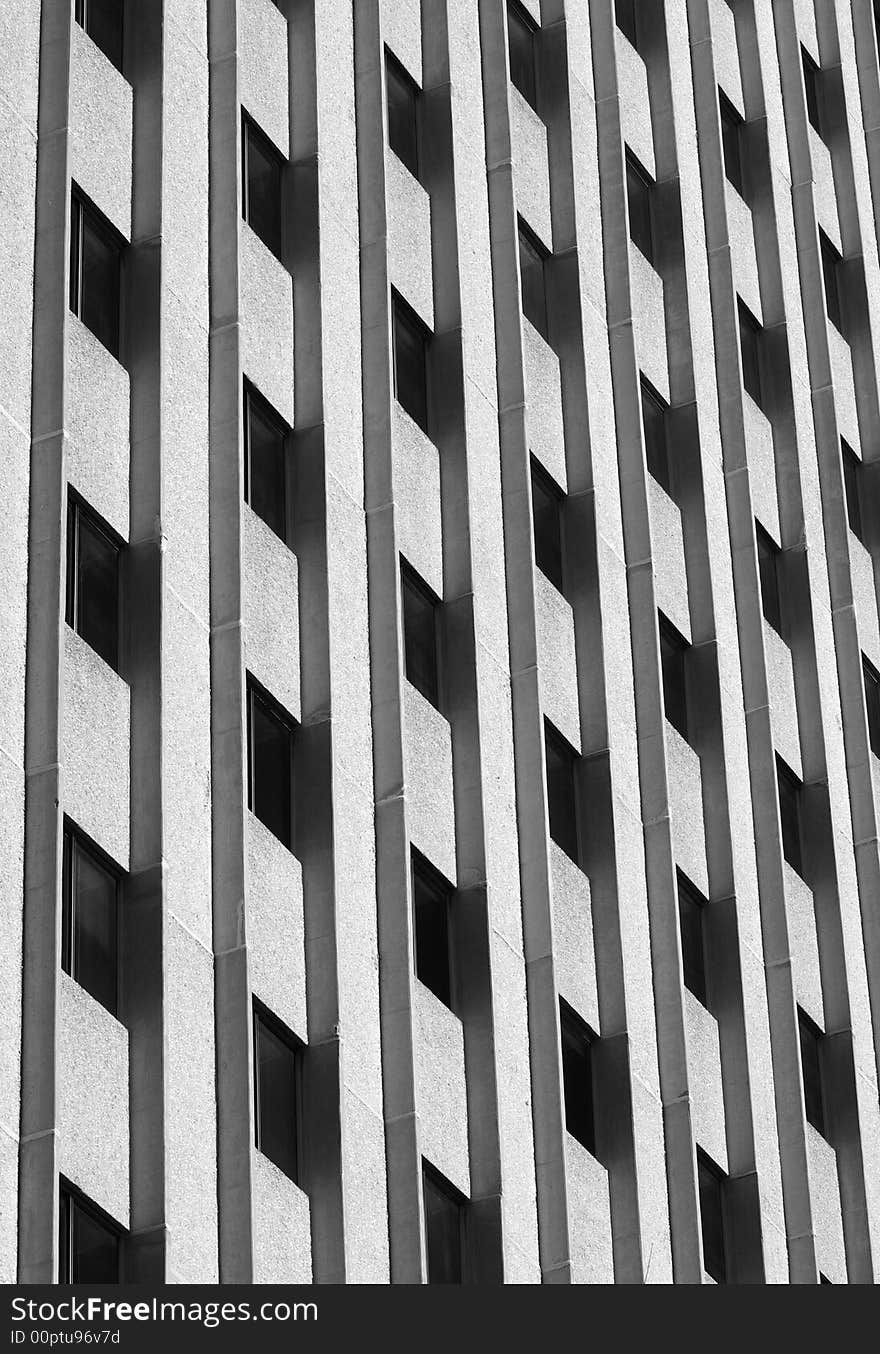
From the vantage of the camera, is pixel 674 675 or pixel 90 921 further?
pixel 674 675

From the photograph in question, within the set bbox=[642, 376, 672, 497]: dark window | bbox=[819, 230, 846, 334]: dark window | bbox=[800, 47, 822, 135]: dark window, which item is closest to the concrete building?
bbox=[642, 376, 672, 497]: dark window

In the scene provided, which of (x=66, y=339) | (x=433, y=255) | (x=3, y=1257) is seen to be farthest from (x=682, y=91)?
(x=3, y=1257)

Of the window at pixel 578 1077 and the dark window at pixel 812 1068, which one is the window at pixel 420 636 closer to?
the window at pixel 578 1077

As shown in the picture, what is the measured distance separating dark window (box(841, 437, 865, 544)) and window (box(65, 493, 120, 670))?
21.3 metres

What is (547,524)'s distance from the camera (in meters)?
40.0

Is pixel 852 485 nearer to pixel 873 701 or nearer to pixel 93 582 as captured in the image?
pixel 873 701

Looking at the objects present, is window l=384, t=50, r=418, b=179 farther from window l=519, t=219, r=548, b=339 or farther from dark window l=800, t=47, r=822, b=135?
dark window l=800, t=47, r=822, b=135

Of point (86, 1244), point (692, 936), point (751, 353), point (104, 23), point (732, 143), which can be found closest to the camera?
point (86, 1244)

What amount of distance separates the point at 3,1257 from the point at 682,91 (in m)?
27.2

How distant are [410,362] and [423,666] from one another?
425cm

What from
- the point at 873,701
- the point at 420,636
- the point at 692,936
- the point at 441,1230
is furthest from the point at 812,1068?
the point at 441,1230

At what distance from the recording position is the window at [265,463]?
111 ft

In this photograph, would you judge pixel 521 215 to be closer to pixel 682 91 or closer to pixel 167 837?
pixel 682 91

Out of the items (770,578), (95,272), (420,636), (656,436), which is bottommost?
(420,636)
